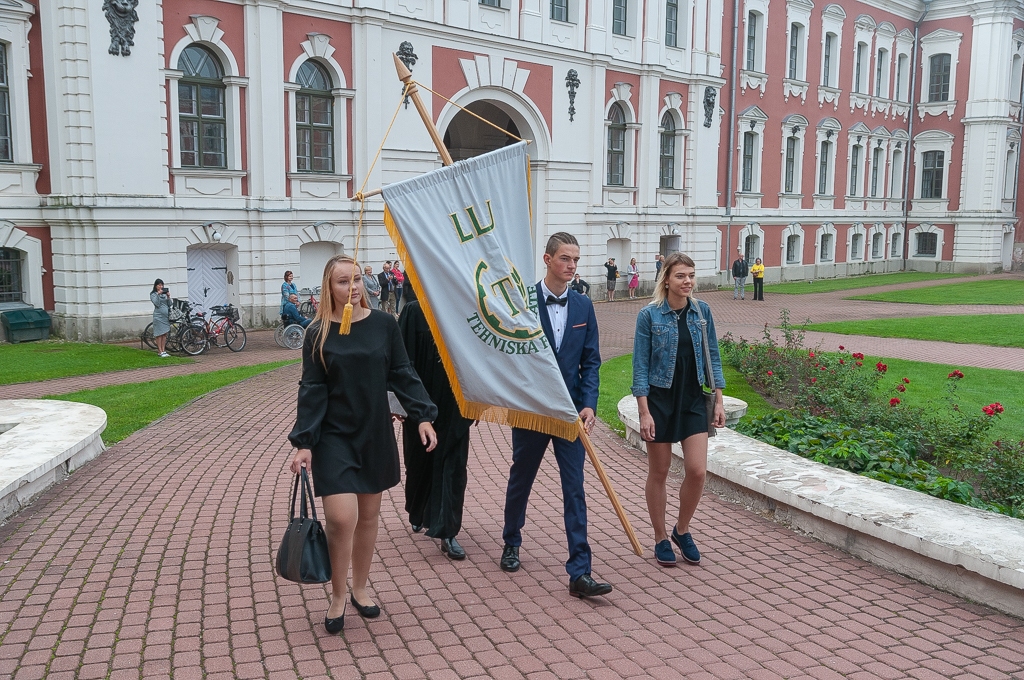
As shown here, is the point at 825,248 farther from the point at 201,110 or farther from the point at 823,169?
the point at 201,110

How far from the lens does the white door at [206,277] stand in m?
20.7

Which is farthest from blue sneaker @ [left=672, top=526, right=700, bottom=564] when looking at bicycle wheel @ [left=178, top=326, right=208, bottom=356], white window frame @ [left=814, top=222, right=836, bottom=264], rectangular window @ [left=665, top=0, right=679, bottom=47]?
white window frame @ [left=814, top=222, right=836, bottom=264]

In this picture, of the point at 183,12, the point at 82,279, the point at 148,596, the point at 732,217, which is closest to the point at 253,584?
the point at 148,596

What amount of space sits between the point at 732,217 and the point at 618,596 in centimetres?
3036

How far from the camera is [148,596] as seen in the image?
5.33 m

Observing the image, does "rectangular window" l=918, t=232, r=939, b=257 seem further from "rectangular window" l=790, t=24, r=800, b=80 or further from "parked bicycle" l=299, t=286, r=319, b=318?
"parked bicycle" l=299, t=286, r=319, b=318

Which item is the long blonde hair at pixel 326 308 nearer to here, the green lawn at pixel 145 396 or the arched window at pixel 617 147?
the green lawn at pixel 145 396

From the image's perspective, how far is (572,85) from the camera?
27.7 meters

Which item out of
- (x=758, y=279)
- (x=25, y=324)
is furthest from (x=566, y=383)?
(x=758, y=279)

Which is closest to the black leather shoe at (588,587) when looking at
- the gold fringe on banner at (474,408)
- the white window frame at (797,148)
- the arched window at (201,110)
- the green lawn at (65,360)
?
the gold fringe on banner at (474,408)

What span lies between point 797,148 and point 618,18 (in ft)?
39.9

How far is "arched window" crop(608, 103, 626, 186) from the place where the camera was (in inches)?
1174

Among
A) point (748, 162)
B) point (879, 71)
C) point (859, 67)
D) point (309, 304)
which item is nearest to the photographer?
point (309, 304)

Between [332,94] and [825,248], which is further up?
[332,94]
